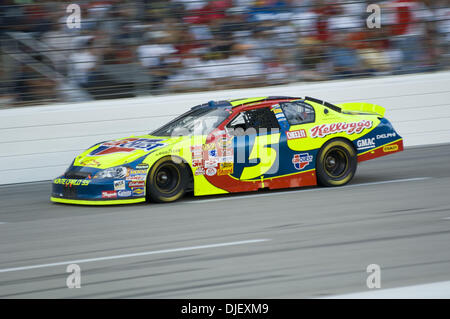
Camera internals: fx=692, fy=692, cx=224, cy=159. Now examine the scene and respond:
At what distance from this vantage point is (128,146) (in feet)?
29.5

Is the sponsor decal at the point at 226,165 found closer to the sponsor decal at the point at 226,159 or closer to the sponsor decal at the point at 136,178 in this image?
the sponsor decal at the point at 226,159

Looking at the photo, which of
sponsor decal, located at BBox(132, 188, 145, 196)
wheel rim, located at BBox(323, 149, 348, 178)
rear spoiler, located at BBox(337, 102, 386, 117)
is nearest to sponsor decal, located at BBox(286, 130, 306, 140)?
wheel rim, located at BBox(323, 149, 348, 178)

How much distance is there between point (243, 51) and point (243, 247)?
7.26 meters

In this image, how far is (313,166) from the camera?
9547 mm

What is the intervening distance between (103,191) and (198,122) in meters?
1.65

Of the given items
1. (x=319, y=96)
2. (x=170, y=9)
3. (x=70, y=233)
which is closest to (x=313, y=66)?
(x=319, y=96)

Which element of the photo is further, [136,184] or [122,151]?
[122,151]

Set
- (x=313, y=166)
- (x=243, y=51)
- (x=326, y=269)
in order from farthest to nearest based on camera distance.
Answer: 1. (x=243, y=51)
2. (x=313, y=166)
3. (x=326, y=269)

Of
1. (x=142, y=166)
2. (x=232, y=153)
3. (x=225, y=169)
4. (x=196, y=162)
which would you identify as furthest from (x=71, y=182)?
(x=232, y=153)

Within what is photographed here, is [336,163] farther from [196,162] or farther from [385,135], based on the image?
[196,162]

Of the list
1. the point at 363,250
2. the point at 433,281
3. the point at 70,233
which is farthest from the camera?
the point at 70,233

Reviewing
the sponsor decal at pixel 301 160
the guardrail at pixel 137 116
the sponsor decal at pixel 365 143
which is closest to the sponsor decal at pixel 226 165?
the sponsor decal at pixel 301 160

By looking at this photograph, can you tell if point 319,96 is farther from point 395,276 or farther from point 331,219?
point 395,276

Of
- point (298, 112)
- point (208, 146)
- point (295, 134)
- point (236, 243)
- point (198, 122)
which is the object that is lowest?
point (236, 243)
